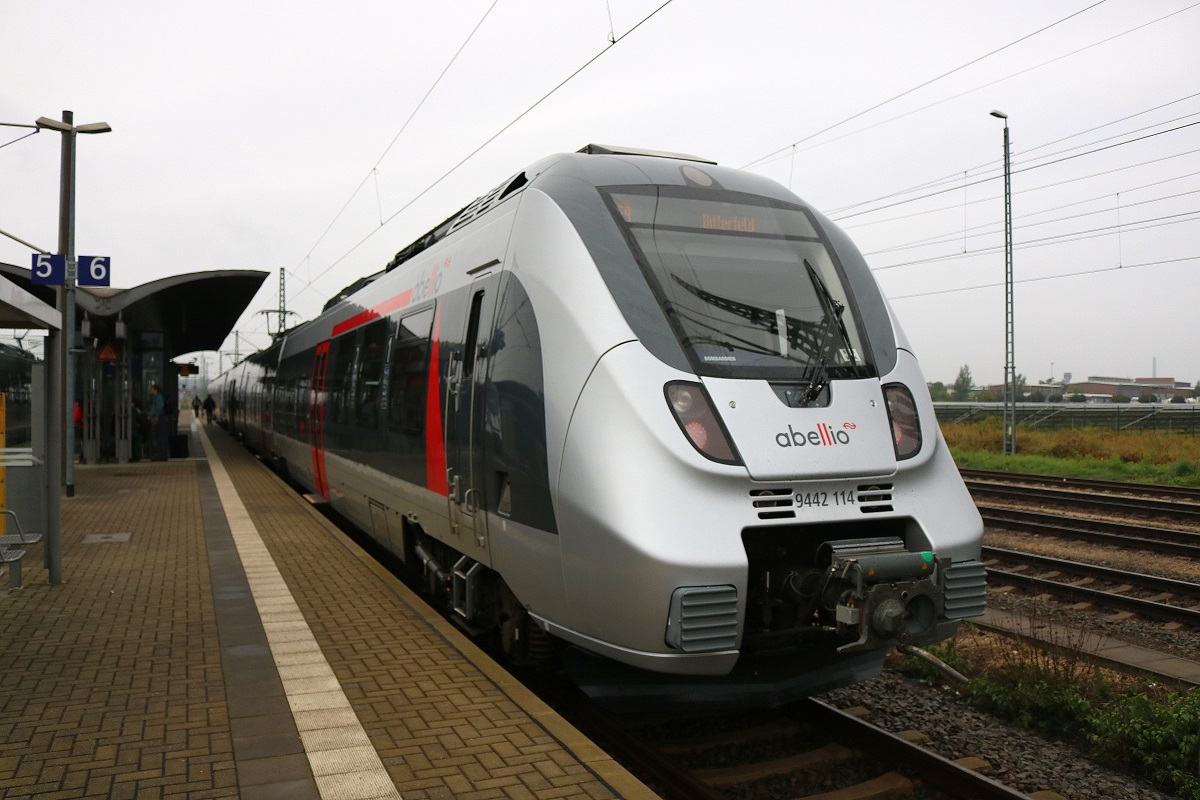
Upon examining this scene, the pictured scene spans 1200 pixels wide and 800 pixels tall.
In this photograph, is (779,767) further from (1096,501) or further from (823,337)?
(1096,501)

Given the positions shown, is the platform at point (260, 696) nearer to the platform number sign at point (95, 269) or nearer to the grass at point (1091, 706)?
the grass at point (1091, 706)

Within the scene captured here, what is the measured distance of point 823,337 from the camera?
539 centimetres

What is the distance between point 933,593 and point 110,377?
2355 cm

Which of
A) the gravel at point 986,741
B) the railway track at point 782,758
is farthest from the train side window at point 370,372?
the gravel at point 986,741

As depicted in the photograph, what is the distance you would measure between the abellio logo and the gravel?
1.94m

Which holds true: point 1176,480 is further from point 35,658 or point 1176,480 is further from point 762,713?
point 35,658

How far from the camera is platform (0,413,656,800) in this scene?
161 inches

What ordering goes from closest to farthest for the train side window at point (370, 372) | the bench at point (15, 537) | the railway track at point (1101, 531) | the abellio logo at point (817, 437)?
1. the abellio logo at point (817, 437)
2. the bench at point (15, 537)
3. the train side window at point (370, 372)
4. the railway track at point (1101, 531)

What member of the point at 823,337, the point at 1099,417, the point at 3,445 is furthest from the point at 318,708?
the point at 1099,417

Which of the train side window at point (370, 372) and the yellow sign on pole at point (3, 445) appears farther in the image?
the train side window at point (370, 372)

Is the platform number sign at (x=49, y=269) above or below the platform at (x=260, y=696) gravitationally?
above

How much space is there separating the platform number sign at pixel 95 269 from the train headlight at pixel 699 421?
11507mm

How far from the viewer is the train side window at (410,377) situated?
7504 millimetres

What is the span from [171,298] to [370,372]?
1380cm
